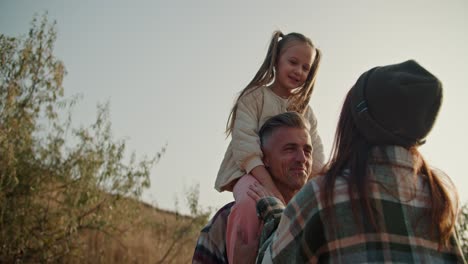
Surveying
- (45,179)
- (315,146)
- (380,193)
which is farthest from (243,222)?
(45,179)

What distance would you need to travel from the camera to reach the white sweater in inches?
125

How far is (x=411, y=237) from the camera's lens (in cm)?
166

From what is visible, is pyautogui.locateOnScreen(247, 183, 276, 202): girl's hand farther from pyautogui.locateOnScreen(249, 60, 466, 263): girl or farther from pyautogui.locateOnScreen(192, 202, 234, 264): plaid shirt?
pyautogui.locateOnScreen(249, 60, 466, 263): girl

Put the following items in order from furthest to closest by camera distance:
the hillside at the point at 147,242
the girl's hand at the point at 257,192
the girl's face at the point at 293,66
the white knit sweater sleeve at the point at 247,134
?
the hillside at the point at 147,242 < the girl's face at the point at 293,66 < the white knit sweater sleeve at the point at 247,134 < the girl's hand at the point at 257,192

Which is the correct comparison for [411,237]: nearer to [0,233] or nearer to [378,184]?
[378,184]

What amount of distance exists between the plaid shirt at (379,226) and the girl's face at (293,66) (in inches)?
78.1

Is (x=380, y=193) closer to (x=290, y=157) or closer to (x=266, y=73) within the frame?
(x=290, y=157)

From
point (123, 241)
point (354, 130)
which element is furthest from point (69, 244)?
point (354, 130)

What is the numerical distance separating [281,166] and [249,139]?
1.12ft

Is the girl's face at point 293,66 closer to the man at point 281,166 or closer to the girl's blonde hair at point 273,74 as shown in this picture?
the girl's blonde hair at point 273,74

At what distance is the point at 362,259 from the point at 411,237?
197 mm

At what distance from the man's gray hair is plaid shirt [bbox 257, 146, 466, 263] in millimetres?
1255

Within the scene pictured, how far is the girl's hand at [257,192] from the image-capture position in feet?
8.99

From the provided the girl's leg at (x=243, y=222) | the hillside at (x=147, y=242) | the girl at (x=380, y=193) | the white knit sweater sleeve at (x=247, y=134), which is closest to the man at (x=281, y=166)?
the white knit sweater sleeve at (x=247, y=134)
